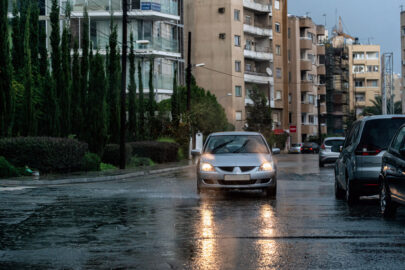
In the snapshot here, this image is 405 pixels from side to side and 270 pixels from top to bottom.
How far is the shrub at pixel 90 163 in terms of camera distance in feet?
98.8

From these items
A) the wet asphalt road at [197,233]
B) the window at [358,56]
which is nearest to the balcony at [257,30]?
the window at [358,56]

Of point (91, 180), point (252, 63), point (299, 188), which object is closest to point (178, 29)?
point (252, 63)

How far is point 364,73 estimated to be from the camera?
14612 cm

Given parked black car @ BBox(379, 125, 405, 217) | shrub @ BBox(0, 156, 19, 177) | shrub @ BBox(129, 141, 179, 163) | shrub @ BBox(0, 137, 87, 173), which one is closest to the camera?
parked black car @ BBox(379, 125, 405, 217)

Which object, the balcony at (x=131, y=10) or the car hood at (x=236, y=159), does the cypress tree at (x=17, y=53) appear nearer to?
the car hood at (x=236, y=159)

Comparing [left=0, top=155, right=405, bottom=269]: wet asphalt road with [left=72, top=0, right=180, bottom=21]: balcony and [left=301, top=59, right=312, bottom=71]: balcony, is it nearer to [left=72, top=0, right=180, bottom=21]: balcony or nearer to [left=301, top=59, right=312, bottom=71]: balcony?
[left=72, top=0, right=180, bottom=21]: balcony

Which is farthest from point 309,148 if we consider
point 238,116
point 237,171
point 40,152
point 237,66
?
point 237,171

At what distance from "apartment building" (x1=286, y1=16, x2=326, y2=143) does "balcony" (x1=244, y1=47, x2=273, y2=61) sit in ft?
36.8

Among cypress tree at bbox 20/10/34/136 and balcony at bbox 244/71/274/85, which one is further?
balcony at bbox 244/71/274/85

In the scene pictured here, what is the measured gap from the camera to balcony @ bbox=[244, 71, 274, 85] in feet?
283

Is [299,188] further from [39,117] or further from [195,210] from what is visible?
[39,117]

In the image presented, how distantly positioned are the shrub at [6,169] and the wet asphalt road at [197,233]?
894 cm

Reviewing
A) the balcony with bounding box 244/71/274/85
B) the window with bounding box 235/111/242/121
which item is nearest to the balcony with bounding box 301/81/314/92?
the balcony with bounding box 244/71/274/85

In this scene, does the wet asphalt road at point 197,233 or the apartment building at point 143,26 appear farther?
the apartment building at point 143,26
